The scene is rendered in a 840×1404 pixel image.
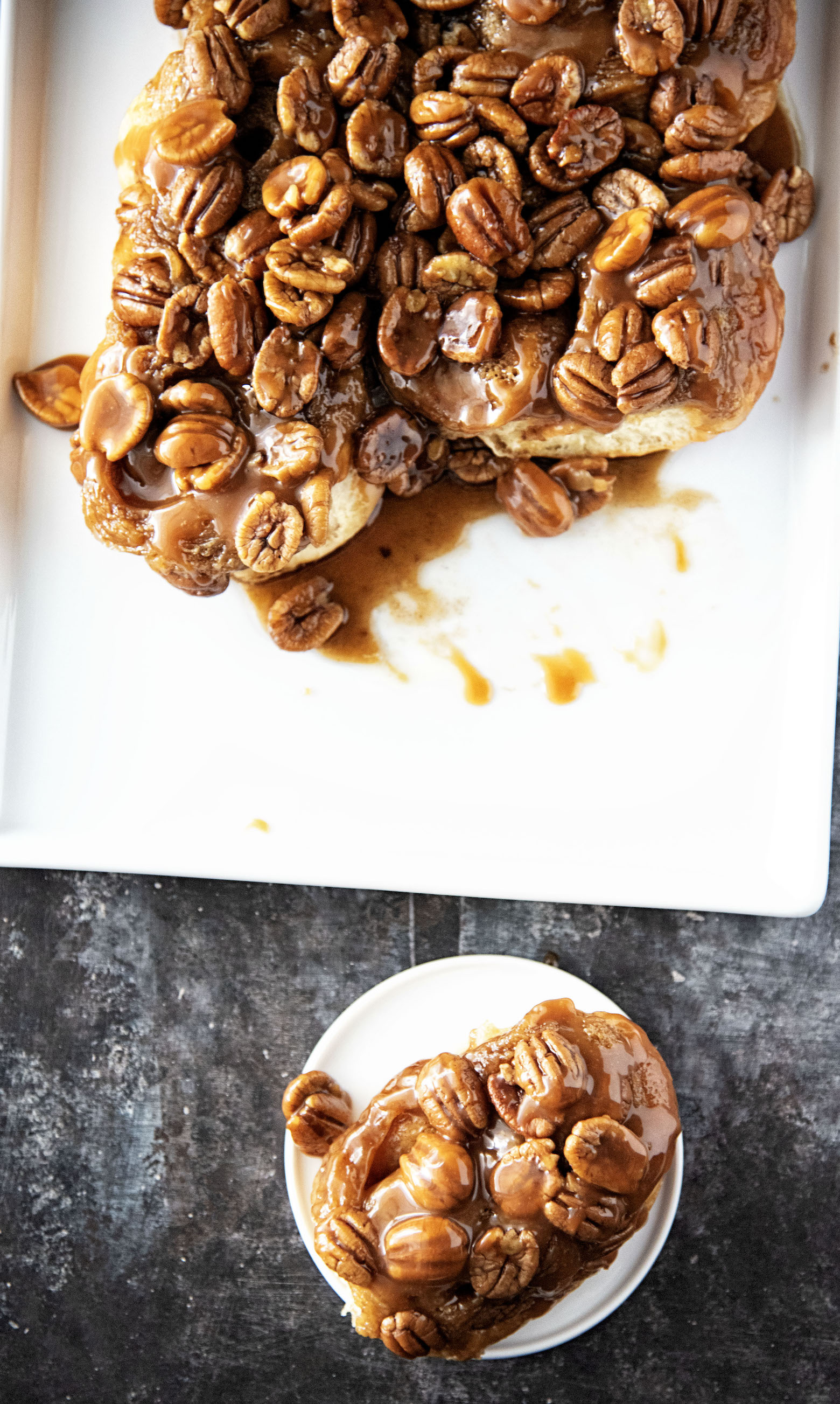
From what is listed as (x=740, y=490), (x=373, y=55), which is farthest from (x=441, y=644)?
(x=373, y=55)

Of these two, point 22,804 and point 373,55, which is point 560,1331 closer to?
point 22,804

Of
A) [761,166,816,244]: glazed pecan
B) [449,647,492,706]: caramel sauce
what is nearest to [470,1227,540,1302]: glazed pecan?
[449,647,492,706]: caramel sauce

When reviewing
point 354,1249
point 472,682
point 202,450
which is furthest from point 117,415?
point 354,1249

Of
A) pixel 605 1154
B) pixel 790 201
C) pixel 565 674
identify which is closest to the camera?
pixel 605 1154

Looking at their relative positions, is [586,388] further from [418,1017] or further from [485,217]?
[418,1017]

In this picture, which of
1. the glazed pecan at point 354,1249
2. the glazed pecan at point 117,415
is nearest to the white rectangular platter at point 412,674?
the glazed pecan at point 117,415

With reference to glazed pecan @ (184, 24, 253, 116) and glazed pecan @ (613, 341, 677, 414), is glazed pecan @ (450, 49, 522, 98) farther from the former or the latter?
glazed pecan @ (613, 341, 677, 414)
